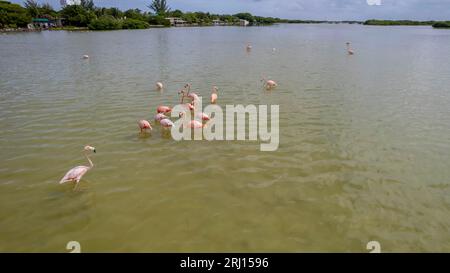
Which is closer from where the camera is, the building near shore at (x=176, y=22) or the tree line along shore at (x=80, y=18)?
the tree line along shore at (x=80, y=18)

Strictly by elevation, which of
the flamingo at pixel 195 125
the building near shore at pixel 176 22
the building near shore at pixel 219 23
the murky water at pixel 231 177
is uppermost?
the building near shore at pixel 219 23

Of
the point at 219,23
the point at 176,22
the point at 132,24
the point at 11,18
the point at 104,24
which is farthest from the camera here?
the point at 219,23

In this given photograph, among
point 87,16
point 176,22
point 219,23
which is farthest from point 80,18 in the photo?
point 219,23

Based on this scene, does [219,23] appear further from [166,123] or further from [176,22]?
[166,123]

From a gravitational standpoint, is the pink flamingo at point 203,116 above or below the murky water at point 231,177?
above

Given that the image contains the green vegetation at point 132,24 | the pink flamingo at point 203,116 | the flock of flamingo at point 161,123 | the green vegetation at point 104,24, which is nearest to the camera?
the flock of flamingo at point 161,123

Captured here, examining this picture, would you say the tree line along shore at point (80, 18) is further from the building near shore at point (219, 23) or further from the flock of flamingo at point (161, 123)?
the flock of flamingo at point (161, 123)

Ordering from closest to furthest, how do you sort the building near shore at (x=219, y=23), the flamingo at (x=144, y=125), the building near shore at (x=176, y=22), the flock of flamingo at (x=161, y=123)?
the flock of flamingo at (x=161, y=123)
the flamingo at (x=144, y=125)
the building near shore at (x=176, y=22)
the building near shore at (x=219, y=23)

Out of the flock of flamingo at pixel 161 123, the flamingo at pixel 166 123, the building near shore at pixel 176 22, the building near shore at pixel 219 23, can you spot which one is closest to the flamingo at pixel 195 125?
the flock of flamingo at pixel 161 123

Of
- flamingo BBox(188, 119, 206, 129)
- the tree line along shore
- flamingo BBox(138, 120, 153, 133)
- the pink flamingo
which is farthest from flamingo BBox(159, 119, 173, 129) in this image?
the tree line along shore

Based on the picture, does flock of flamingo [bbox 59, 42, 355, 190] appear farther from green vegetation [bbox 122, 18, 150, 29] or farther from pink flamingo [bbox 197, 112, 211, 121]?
green vegetation [bbox 122, 18, 150, 29]
